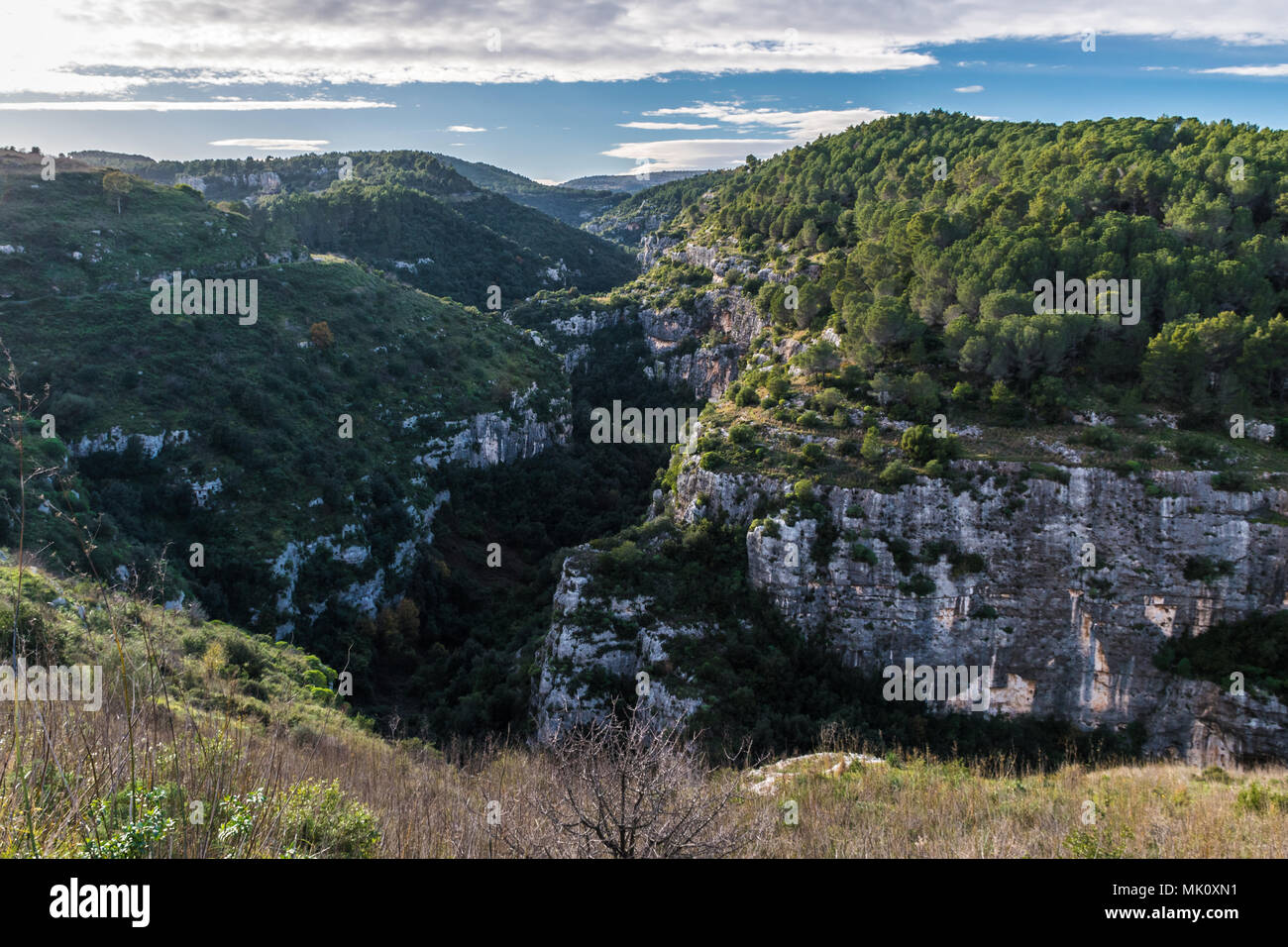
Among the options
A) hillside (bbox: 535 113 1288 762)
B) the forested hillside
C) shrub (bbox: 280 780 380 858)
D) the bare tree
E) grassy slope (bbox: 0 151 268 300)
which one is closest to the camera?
shrub (bbox: 280 780 380 858)

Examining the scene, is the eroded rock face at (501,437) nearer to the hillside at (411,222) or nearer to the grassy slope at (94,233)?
the grassy slope at (94,233)

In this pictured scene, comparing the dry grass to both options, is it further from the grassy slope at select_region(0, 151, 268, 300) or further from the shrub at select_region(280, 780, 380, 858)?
the grassy slope at select_region(0, 151, 268, 300)

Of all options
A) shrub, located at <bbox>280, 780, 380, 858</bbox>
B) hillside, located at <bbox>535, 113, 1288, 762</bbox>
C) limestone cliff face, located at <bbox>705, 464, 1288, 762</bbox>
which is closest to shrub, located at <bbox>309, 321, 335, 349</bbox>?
hillside, located at <bbox>535, 113, 1288, 762</bbox>

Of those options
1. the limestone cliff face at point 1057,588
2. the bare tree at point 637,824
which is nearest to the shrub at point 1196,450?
the limestone cliff face at point 1057,588

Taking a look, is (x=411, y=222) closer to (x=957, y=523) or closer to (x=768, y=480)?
(x=768, y=480)

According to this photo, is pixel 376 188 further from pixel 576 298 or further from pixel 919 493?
pixel 919 493

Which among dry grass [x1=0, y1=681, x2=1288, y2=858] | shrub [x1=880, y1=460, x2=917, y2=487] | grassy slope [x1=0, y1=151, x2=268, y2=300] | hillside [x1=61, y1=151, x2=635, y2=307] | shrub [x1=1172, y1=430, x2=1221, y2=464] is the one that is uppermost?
hillside [x1=61, y1=151, x2=635, y2=307]

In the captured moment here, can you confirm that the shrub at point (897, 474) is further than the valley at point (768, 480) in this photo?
Yes

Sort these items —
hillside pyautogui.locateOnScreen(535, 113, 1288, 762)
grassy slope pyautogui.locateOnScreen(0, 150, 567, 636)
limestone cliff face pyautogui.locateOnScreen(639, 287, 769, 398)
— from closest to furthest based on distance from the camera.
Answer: hillside pyautogui.locateOnScreen(535, 113, 1288, 762) < grassy slope pyautogui.locateOnScreen(0, 150, 567, 636) < limestone cliff face pyautogui.locateOnScreen(639, 287, 769, 398)
